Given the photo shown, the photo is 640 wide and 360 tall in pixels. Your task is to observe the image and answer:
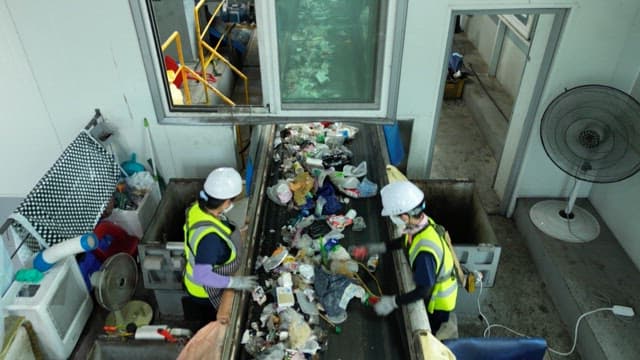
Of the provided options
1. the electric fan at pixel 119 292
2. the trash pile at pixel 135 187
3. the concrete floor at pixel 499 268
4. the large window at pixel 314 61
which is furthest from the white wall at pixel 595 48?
the electric fan at pixel 119 292

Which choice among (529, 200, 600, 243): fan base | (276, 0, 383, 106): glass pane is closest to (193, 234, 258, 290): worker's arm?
(276, 0, 383, 106): glass pane

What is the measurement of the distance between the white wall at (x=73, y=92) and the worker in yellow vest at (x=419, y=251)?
200cm

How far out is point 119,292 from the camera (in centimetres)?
356

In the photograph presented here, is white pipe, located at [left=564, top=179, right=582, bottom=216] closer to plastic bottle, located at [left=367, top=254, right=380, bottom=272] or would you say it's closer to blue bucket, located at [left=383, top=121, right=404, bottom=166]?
blue bucket, located at [left=383, top=121, right=404, bottom=166]

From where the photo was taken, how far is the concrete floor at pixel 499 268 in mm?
3828

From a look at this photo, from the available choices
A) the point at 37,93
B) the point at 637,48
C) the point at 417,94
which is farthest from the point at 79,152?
Answer: the point at 637,48

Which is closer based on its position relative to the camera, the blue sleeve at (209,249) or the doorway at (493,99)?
the blue sleeve at (209,249)

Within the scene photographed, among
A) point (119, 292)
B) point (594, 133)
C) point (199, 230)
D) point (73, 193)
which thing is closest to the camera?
point (199, 230)

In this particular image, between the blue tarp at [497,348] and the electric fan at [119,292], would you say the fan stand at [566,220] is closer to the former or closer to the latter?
the blue tarp at [497,348]

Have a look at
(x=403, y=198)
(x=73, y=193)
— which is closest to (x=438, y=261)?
(x=403, y=198)

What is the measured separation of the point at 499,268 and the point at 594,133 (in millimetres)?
1386

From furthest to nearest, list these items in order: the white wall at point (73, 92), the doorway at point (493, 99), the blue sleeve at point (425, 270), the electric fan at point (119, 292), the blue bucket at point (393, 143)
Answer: the blue bucket at point (393, 143) < the doorway at point (493, 99) < the white wall at point (73, 92) < the electric fan at point (119, 292) < the blue sleeve at point (425, 270)

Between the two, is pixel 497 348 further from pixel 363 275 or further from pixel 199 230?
pixel 199 230

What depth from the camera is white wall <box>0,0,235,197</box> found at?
3613mm
